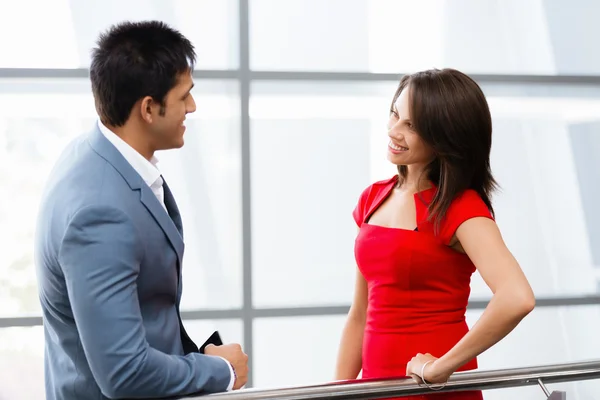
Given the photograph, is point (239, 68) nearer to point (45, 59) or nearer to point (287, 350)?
point (45, 59)

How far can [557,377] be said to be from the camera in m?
1.72

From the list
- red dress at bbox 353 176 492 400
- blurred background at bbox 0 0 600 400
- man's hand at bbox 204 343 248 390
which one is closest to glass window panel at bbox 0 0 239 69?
blurred background at bbox 0 0 600 400

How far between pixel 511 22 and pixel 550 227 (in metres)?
1.18

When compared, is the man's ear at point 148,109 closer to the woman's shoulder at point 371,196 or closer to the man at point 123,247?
the man at point 123,247

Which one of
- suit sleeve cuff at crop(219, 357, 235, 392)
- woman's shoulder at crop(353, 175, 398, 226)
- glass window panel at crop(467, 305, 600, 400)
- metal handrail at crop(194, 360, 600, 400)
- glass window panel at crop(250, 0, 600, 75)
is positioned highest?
glass window panel at crop(250, 0, 600, 75)

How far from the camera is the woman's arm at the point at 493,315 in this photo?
66.7 inches

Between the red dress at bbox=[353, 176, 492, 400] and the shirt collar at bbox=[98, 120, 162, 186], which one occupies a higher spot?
the shirt collar at bbox=[98, 120, 162, 186]

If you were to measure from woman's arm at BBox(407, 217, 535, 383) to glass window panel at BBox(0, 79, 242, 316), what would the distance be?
2.53 metres

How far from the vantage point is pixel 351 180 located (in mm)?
4383

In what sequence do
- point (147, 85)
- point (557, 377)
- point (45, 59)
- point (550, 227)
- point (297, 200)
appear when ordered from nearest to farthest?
point (147, 85) → point (557, 377) → point (45, 59) → point (297, 200) → point (550, 227)

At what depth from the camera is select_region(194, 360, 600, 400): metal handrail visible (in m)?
1.50

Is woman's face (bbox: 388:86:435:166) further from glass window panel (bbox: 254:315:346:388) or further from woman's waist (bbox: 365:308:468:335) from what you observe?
glass window panel (bbox: 254:315:346:388)

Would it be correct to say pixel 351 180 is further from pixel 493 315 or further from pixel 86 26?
pixel 493 315

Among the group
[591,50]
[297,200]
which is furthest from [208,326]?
[591,50]
